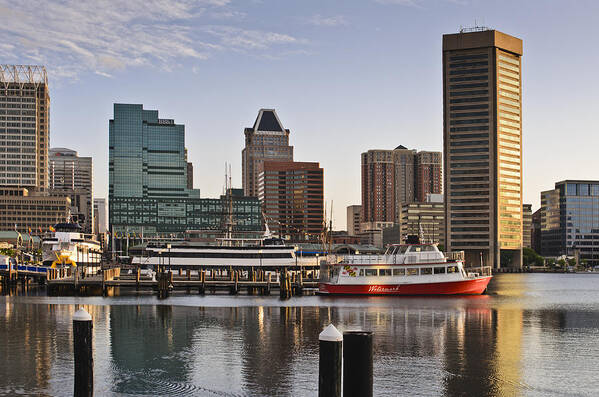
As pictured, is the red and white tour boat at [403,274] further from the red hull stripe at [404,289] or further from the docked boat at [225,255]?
the docked boat at [225,255]

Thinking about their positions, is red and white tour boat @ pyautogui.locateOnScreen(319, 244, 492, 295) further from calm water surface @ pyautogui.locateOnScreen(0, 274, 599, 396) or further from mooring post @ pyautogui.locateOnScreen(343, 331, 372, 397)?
mooring post @ pyautogui.locateOnScreen(343, 331, 372, 397)

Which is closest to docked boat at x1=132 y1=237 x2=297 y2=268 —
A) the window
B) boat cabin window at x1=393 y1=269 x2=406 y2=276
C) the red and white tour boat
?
the red and white tour boat

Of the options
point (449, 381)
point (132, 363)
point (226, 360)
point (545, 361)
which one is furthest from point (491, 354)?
point (132, 363)

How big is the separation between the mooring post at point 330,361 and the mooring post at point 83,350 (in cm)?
1016

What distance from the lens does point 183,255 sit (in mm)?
136750

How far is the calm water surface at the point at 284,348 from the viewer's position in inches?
1481

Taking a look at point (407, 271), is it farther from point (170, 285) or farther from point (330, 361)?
point (330, 361)

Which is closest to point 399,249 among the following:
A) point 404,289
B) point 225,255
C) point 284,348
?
point 404,289

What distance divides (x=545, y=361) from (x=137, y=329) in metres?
32.3

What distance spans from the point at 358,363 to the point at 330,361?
1035 millimetres

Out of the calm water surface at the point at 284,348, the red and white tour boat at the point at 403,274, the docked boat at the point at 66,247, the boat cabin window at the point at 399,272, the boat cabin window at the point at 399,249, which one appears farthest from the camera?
the docked boat at the point at 66,247

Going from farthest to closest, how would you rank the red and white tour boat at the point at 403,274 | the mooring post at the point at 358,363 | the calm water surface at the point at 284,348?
the red and white tour boat at the point at 403,274, the calm water surface at the point at 284,348, the mooring post at the point at 358,363

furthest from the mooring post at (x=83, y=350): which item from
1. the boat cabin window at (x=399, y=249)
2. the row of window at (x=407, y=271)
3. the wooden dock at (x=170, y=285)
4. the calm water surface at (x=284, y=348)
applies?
Answer: the row of window at (x=407, y=271)

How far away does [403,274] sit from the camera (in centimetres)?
9606
